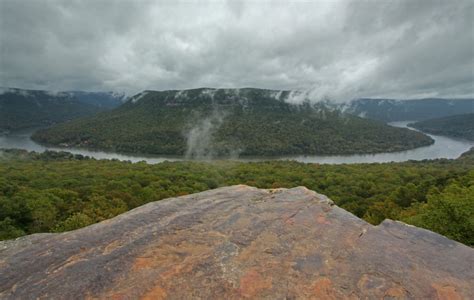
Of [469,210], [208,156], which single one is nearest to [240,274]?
[469,210]

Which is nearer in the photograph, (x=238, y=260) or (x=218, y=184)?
(x=238, y=260)

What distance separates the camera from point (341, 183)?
66.8 m

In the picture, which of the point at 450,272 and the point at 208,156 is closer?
the point at 450,272

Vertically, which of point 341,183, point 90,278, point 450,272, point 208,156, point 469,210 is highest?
point 90,278

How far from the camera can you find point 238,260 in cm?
701

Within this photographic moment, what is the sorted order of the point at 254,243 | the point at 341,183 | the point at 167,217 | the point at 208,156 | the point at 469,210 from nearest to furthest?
1. the point at 254,243
2. the point at 167,217
3. the point at 469,210
4. the point at 341,183
5. the point at 208,156

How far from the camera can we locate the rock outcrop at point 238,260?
606 centimetres

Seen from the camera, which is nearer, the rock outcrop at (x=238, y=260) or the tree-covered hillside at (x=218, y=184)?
the rock outcrop at (x=238, y=260)

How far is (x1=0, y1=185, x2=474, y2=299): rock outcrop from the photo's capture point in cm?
606

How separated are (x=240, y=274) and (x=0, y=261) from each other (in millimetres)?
5699

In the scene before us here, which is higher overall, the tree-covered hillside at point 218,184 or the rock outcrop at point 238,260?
the rock outcrop at point 238,260

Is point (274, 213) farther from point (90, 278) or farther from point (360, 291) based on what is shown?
point (90, 278)

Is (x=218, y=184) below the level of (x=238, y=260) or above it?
below

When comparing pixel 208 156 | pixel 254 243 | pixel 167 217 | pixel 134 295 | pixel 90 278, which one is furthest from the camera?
pixel 208 156
